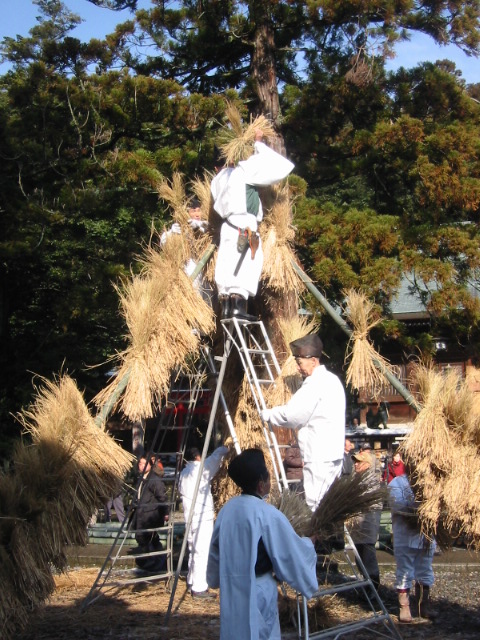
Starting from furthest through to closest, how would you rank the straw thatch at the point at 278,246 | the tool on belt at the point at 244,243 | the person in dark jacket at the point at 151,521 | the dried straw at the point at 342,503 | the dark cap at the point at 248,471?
the person in dark jacket at the point at 151,521, the straw thatch at the point at 278,246, the tool on belt at the point at 244,243, the dried straw at the point at 342,503, the dark cap at the point at 248,471

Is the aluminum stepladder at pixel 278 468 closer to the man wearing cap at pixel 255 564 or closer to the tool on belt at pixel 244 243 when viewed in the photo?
the tool on belt at pixel 244 243

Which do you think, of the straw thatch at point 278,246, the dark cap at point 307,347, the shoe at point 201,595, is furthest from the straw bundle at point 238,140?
the shoe at point 201,595

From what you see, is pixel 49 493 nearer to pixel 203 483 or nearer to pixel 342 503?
pixel 342 503

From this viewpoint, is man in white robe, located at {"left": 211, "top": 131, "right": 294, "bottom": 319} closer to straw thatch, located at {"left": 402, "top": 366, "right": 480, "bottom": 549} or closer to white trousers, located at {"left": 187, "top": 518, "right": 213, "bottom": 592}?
straw thatch, located at {"left": 402, "top": 366, "right": 480, "bottom": 549}

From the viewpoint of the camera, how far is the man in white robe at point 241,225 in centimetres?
552

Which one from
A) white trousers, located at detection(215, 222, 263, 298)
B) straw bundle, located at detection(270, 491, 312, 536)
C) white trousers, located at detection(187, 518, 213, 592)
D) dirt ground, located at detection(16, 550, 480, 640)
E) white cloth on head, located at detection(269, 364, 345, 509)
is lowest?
dirt ground, located at detection(16, 550, 480, 640)

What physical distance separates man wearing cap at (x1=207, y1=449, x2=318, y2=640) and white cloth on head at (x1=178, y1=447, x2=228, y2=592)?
2.92m

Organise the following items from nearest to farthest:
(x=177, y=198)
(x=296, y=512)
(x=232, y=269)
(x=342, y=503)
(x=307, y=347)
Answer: (x=296, y=512), (x=342, y=503), (x=307, y=347), (x=232, y=269), (x=177, y=198)

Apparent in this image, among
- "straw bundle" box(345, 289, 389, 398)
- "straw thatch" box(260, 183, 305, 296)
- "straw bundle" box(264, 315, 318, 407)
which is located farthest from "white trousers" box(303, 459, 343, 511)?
"straw thatch" box(260, 183, 305, 296)

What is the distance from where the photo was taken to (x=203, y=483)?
21.2 feet

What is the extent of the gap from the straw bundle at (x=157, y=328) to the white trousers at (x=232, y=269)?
252mm

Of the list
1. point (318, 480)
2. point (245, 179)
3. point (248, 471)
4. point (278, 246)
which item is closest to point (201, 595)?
point (318, 480)

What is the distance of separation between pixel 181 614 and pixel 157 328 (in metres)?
2.30

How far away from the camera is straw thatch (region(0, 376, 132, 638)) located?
4250 mm
